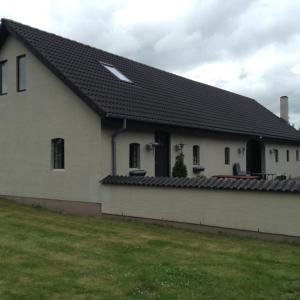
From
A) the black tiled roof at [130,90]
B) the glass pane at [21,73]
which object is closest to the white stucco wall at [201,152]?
the black tiled roof at [130,90]

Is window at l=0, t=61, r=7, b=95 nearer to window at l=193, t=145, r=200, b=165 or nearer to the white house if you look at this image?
the white house

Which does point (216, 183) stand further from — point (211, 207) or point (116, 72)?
point (116, 72)

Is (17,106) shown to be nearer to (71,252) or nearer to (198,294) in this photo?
(71,252)

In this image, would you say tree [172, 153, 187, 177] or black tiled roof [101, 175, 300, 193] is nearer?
black tiled roof [101, 175, 300, 193]

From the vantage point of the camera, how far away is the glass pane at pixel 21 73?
16391 millimetres

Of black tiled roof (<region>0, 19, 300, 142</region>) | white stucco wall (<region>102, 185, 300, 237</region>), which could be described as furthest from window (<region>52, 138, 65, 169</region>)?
white stucco wall (<region>102, 185, 300, 237</region>)

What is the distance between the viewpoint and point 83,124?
46.0 feet

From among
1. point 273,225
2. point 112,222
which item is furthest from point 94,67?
point 273,225

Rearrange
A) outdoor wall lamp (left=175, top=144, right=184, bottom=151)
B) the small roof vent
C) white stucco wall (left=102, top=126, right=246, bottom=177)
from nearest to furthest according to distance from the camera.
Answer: white stucco wall (left=102, top=126, right=246, bottom=177) < outdoor wall lamp (left=175, top=144, right=184, bottom=151) < the small roof vent

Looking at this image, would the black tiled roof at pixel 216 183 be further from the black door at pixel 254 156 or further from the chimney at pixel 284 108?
the chimney at pixel 284 108

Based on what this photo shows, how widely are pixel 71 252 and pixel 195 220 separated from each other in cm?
399

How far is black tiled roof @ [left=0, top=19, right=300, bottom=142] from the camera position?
14.4 meters

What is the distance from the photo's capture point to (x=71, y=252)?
27.3 feet

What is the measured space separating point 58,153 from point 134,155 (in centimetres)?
259
